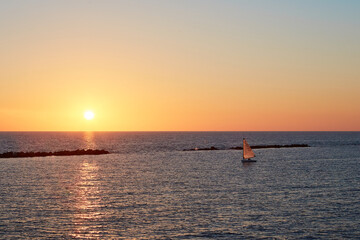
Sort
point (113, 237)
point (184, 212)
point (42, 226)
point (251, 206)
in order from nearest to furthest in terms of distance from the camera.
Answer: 1. point (113, 237)
2. point (42, 226)
3. point (184, 212)
4. point (251, 206)

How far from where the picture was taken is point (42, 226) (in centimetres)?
3575

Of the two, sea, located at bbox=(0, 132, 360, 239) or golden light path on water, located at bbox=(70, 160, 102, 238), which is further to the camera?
golden light path on water, located at bbox=(70, 160, 102, 238)

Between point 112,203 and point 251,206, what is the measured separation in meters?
16.3

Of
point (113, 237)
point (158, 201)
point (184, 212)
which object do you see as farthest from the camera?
point (158, 201)

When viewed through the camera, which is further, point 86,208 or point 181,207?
point 86,208

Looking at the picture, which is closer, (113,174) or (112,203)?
(112,203)

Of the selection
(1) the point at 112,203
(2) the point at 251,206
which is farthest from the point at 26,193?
(2) the point at 251,206

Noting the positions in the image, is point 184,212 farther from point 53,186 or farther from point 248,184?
point 53,186

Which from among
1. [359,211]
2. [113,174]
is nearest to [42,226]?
[359,211]

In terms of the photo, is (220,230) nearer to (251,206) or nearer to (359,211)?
(251,206)

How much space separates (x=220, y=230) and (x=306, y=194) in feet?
71.3

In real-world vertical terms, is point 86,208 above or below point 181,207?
below

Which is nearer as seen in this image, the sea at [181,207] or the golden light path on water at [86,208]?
the sea at [181,207]

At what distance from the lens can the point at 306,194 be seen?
51344mm
